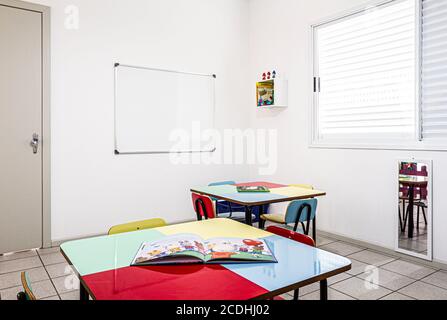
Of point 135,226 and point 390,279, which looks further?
point 390,279

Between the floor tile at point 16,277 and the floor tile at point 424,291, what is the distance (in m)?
3.04

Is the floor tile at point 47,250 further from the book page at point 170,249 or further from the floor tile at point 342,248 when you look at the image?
the floor tile at point 342,248

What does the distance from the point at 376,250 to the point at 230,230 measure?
2552 mm

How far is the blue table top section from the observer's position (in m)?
1.28

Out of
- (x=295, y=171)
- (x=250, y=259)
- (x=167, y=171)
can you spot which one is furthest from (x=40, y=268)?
(x=295, y=171)

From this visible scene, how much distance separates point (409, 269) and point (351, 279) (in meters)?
0.70

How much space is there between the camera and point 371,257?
12.0ft

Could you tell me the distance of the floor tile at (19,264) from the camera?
3291 millimetres

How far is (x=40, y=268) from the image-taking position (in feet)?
10.9

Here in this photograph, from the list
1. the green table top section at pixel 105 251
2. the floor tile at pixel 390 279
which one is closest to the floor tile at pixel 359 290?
the floor tile at pixel 390 279

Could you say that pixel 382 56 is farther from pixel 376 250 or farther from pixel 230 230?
pixel 230 230

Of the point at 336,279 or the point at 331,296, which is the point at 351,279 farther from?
the point at 331,296

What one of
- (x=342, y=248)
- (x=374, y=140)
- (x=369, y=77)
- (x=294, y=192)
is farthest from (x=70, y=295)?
(x=369, y=77)

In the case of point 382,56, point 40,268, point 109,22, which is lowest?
point 40,268
